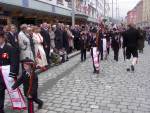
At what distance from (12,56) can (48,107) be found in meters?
1.44

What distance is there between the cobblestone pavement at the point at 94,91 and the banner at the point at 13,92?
0.34 meters

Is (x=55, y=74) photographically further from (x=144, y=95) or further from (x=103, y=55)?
(x=103, y=55)

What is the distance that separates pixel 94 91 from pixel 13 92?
2702mm

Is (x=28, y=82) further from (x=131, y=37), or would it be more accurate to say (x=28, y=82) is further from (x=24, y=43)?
(x=131, y=37)

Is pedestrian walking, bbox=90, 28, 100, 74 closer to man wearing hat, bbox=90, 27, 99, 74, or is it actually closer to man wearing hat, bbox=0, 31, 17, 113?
man wearing hat, bbox=90, 27, 99, 74

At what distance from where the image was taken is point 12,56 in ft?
20.5

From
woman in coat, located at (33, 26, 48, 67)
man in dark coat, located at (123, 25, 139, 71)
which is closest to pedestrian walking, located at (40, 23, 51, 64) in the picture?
woman in coat, located at (33, 26, 48, 67)

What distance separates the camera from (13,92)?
21.2 ft

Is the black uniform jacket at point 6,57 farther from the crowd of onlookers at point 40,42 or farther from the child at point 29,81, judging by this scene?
the crowd of onlookers at point 40,42

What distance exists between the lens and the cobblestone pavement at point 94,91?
273 inches

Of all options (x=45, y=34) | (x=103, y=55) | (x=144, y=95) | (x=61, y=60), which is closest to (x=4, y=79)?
(x=144, y=95)

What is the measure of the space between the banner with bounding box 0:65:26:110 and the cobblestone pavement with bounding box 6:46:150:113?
1.11 feet

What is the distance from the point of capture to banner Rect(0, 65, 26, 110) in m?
6.25

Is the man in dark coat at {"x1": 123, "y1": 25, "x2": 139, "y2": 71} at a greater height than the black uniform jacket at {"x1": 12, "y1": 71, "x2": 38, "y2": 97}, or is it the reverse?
the man in dark coat at {"x1": 123, "y1": 25, "x2": 139, "y2": 71}
